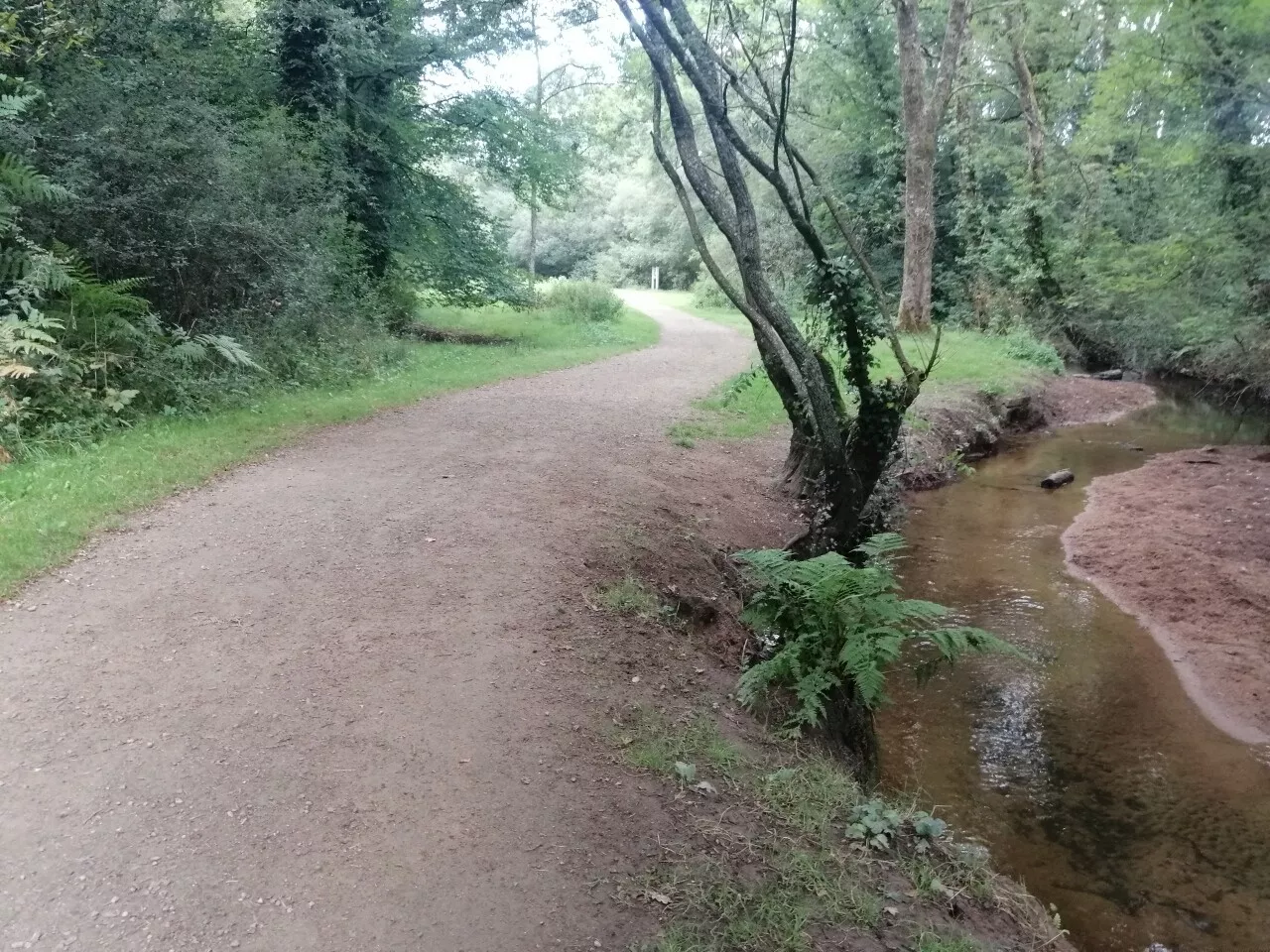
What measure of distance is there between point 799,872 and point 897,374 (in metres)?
12.4

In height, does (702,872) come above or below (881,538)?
below

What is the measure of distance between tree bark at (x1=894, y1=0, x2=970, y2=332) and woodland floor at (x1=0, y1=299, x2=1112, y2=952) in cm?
1406

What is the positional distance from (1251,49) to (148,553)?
1563 centimetres

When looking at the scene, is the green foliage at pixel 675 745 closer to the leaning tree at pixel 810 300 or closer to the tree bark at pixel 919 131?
the leaning tree at pixel 810 300

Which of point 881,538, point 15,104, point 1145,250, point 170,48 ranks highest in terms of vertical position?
point 170,48

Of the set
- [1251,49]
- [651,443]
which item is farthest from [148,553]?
[1251,49]

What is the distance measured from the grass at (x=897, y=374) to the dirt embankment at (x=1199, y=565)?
3.08 metres

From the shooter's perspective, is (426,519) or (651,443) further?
(651,443)

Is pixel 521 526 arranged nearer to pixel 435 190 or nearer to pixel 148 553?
pixel 148 553

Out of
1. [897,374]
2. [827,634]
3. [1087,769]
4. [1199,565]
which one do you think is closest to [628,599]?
[827,634]

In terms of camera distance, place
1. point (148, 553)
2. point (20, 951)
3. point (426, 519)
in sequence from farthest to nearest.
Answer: point (426, 519) < point (148, 553) < point (20, 951)

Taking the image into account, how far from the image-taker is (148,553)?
6043 millimetres

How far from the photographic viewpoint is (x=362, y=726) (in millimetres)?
4305

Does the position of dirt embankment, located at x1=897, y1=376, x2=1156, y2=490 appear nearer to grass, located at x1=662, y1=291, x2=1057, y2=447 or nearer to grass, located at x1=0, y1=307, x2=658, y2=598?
grass, located at x1=662, y1=291, x2=1057, y2=447
